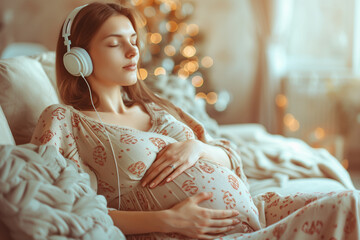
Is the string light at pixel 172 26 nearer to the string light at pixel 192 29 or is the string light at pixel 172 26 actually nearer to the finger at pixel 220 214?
the string light at pixel 192 29

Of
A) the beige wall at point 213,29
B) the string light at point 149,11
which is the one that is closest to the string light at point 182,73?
the beige wall at point 213,29

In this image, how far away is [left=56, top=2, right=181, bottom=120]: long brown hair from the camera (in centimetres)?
117

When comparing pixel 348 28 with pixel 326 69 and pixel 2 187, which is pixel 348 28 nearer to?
pixel 326 69

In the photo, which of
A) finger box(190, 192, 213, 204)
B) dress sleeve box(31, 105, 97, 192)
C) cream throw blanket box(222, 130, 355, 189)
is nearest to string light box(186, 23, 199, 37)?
cream throw blanket box(222, 130, 355, 189)

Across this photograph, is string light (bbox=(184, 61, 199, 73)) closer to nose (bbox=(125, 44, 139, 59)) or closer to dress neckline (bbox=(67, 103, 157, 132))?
dress neckline (bbox=(67, 103, 157, 132))

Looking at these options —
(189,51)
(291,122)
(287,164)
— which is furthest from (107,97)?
(291,122)

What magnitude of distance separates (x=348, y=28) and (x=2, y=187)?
13.0 ft

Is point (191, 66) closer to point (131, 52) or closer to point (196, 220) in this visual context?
point (131, 52)

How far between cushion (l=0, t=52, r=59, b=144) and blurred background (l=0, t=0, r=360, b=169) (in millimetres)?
2075

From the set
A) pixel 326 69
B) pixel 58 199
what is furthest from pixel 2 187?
pixel 326 69

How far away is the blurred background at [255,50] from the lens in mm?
3562

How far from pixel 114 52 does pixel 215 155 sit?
19.4 inches

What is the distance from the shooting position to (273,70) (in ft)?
12.3

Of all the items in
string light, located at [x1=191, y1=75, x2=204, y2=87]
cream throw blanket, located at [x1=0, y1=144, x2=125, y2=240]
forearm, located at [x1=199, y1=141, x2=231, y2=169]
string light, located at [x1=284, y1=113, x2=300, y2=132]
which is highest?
cream throw blanket, located at [x1=0, y1=144, x2=125, y2=240]
